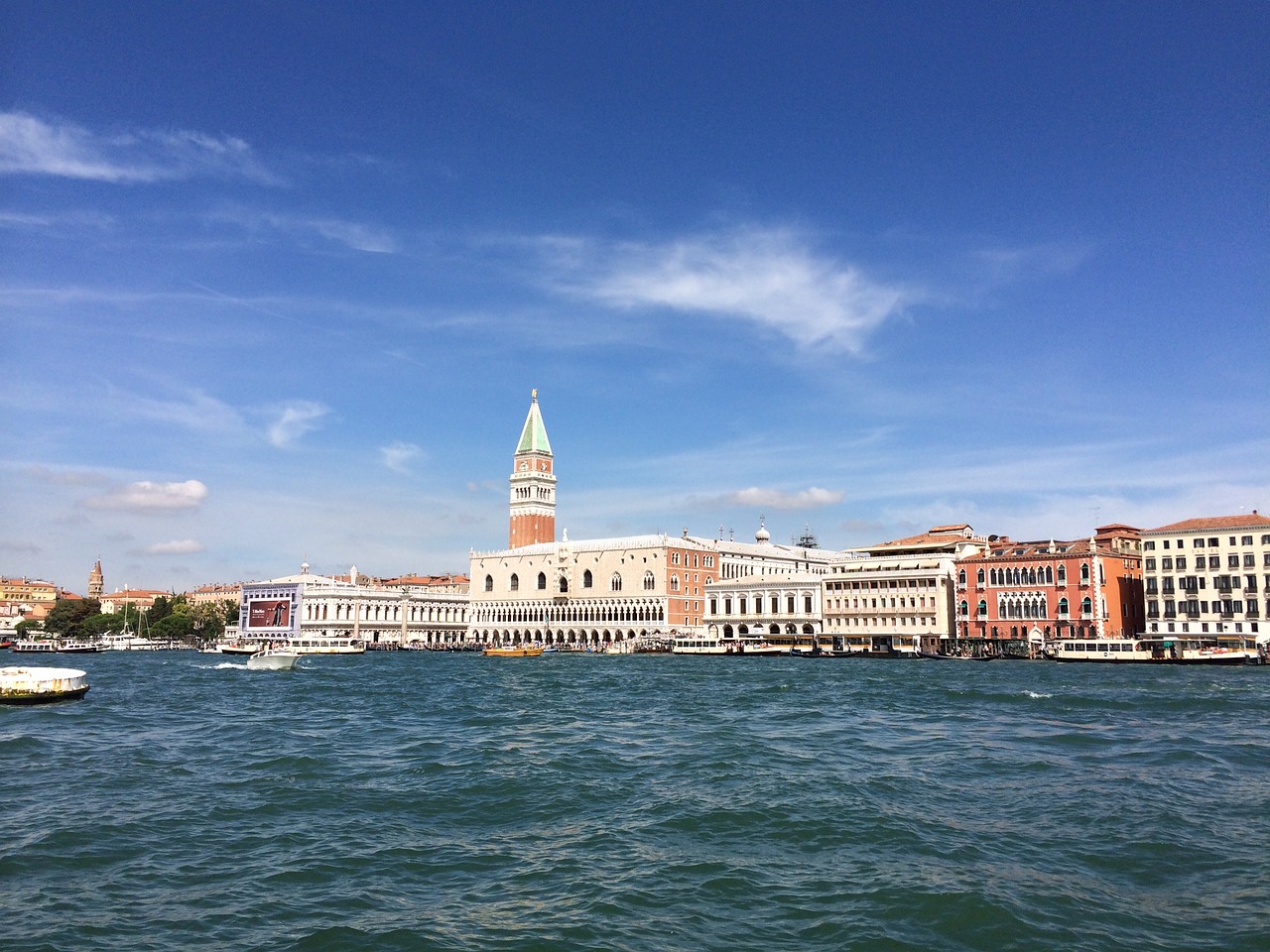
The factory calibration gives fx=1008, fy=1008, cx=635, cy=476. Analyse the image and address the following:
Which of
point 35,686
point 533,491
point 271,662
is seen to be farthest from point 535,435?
point 35,686

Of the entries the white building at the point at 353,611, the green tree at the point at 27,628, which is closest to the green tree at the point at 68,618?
the green tree at the point at 27,628

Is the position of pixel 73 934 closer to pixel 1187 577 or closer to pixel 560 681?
pixel 560 681

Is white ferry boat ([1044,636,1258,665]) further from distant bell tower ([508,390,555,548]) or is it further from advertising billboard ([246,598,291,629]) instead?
advertising billboard ([246,598,291,629])

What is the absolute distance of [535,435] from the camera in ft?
438

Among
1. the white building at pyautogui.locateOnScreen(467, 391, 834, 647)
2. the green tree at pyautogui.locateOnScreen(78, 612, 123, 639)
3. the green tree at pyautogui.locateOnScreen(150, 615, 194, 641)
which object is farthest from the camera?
the green tree at pyautogui.locateOnScreen(150, 615, 194, 641)

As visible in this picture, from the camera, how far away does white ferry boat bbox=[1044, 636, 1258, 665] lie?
202 ft

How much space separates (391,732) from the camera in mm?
25031

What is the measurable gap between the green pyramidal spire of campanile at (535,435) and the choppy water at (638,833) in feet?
344

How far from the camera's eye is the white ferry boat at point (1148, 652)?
202 ft

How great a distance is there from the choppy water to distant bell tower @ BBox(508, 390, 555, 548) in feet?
333

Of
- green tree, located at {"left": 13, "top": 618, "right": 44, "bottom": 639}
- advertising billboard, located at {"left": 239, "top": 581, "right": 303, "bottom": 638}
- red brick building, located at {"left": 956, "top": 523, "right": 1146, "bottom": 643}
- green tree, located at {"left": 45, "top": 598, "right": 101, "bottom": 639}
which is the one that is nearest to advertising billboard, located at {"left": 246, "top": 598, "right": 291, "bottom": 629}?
advertising billboard, located at {"left": 239, "top": 581, "right": 303, "bottom": 638}

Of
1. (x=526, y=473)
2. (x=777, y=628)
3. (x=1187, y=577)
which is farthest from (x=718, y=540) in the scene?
(x=1187, y=577)

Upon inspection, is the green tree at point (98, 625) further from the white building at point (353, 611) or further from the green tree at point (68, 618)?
the white building at point (353, 611)

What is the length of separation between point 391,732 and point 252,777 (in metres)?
7.16
